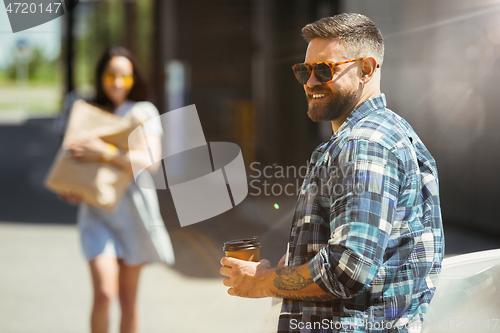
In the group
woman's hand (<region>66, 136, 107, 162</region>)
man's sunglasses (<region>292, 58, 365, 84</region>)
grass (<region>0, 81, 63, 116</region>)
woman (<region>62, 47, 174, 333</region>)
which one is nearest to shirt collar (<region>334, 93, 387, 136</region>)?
man's sunglasses (<region>292, 58, 365, 84</region>)

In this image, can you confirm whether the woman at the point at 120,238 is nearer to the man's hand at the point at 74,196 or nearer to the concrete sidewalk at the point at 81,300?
the man's hand at the point at 74,196

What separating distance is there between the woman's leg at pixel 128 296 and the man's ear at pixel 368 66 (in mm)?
1905

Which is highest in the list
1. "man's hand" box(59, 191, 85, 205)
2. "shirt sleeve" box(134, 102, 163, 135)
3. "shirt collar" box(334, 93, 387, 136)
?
"shirt collar" box(334, 93, 387, 136)

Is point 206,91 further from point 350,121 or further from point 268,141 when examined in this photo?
point 350,121

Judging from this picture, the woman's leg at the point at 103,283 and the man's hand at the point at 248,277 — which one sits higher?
the man's hand at the point at 248,277

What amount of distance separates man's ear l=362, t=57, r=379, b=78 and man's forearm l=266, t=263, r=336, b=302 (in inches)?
23.9

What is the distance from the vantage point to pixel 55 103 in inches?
351

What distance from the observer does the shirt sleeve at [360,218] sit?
1.21m

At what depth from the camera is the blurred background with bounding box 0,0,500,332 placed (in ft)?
18.2

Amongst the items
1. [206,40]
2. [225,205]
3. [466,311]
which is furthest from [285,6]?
Answer: [466,311]

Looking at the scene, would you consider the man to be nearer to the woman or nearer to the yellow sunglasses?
the woman

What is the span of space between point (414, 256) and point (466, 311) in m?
0.72

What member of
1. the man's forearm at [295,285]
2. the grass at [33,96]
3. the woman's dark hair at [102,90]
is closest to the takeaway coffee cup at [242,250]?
the man's forearm at [295,285]

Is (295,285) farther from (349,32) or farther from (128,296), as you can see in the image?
(128,296)
